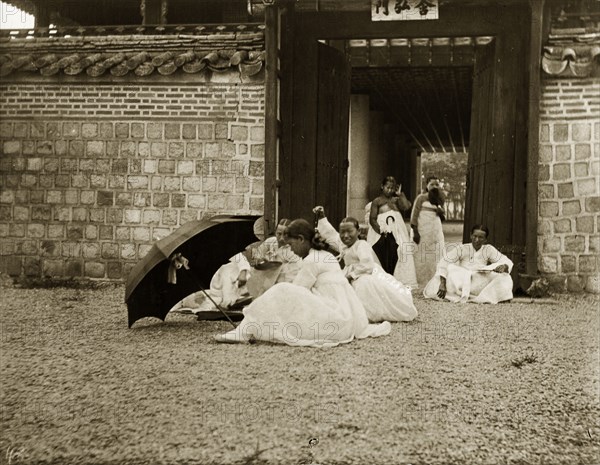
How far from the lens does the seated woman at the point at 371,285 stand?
6.14 meters

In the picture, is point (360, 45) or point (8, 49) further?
point (360, 45)

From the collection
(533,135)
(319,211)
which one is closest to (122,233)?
(319,211)

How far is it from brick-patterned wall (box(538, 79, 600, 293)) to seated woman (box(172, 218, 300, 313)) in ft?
10.3

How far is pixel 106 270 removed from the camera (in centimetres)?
862

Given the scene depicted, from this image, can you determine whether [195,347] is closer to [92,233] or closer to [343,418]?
[343,418]

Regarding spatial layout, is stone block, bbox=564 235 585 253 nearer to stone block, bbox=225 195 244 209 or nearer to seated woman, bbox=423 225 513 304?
seated woman, bbox=423 225 513 304

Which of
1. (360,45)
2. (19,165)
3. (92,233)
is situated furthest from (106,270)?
(360,45)

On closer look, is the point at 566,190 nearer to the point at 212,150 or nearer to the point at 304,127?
the point at 304,127

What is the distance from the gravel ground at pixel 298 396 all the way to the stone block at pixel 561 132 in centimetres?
288

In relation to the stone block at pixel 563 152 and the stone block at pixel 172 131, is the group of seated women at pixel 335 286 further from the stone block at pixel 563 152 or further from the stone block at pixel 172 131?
the stone block at pixel 172 131

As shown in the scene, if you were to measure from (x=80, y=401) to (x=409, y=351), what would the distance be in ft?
7.32

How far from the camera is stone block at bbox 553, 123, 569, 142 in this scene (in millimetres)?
7945

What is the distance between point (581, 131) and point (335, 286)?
422cm

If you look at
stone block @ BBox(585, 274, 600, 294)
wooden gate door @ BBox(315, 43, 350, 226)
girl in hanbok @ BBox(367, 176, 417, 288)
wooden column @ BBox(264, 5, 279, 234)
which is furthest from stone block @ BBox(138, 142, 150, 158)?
stone block @ BBox(585, 274, 600, 294)
